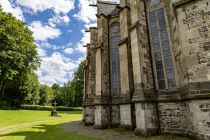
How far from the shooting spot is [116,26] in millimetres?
16859

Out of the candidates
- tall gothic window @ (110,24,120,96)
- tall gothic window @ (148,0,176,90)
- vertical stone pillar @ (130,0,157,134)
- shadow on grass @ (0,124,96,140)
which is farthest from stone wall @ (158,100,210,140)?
tall gothic window @ (110,24,120,96)

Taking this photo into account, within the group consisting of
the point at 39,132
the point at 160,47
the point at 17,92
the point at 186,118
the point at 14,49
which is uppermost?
the point at 14,49

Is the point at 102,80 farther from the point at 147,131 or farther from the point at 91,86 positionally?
the point at 147,131

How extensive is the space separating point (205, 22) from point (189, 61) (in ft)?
6.38

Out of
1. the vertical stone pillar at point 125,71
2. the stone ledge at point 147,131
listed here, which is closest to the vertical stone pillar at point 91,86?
the vertical stone pillar at point 125,71

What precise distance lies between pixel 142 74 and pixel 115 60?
5.30 metres

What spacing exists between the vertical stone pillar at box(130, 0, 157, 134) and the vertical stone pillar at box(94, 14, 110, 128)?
425 cm

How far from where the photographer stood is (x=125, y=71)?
13.3 metres

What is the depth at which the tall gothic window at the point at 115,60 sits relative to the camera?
15292 mm

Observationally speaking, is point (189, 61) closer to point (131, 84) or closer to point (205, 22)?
point (205, 22)

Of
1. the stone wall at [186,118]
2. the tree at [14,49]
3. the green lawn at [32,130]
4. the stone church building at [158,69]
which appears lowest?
the green lawn at [32,130]

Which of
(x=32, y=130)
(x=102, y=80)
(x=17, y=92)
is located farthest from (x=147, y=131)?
(x=17, y=92)

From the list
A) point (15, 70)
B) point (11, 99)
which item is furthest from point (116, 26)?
point (11, 99)

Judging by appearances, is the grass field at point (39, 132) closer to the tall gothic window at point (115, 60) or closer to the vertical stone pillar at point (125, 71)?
the vertical stone pillar at point (125, 71)
